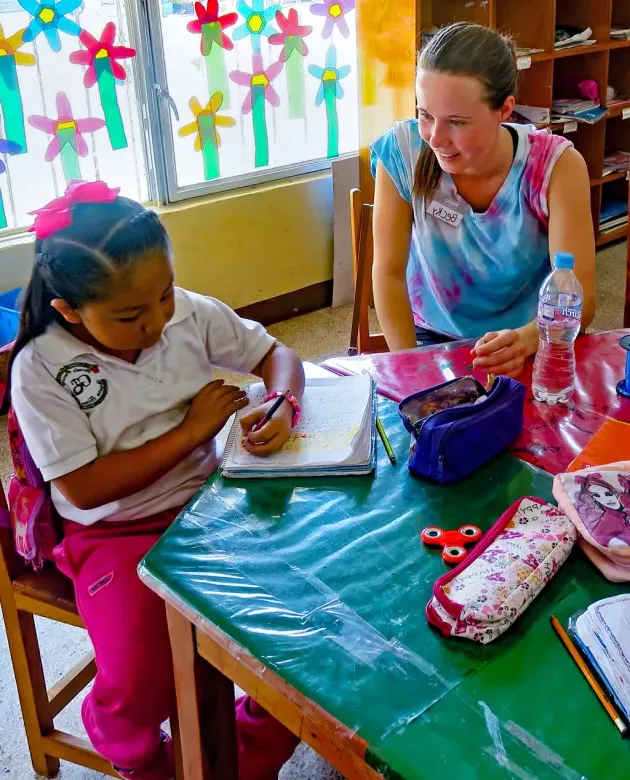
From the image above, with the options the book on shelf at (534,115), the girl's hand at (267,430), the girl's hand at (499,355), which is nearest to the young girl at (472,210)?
the girl's hand at (499,355)

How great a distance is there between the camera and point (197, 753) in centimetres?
104

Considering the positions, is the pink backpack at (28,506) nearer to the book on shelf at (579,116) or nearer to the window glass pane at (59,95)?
the window glass pane at (59,95)

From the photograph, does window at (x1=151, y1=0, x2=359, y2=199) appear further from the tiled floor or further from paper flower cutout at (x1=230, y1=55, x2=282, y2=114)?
the tiled floor

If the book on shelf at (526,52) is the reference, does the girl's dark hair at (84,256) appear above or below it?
below

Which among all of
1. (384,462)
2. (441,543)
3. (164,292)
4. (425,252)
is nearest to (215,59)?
(425,252)

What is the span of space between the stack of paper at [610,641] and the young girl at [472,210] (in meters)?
0.62

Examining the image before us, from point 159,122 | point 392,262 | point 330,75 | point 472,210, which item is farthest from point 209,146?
point 472,210

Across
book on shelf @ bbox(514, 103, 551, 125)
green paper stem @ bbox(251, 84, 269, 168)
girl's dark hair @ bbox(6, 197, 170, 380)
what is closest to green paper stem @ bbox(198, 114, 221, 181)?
green paper stem @ bbox(251, 84, 269, 168)

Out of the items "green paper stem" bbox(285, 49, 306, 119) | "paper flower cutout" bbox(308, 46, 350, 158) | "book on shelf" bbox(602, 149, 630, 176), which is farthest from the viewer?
"book on shelf" bbox(602, 149, 630, 176)

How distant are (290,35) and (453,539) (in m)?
2.89

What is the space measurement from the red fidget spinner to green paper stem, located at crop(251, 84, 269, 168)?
274 centimetres

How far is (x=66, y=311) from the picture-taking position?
1.19 metres

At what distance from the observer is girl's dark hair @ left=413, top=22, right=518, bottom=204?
5.12 ft

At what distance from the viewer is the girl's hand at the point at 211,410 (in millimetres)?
1231
